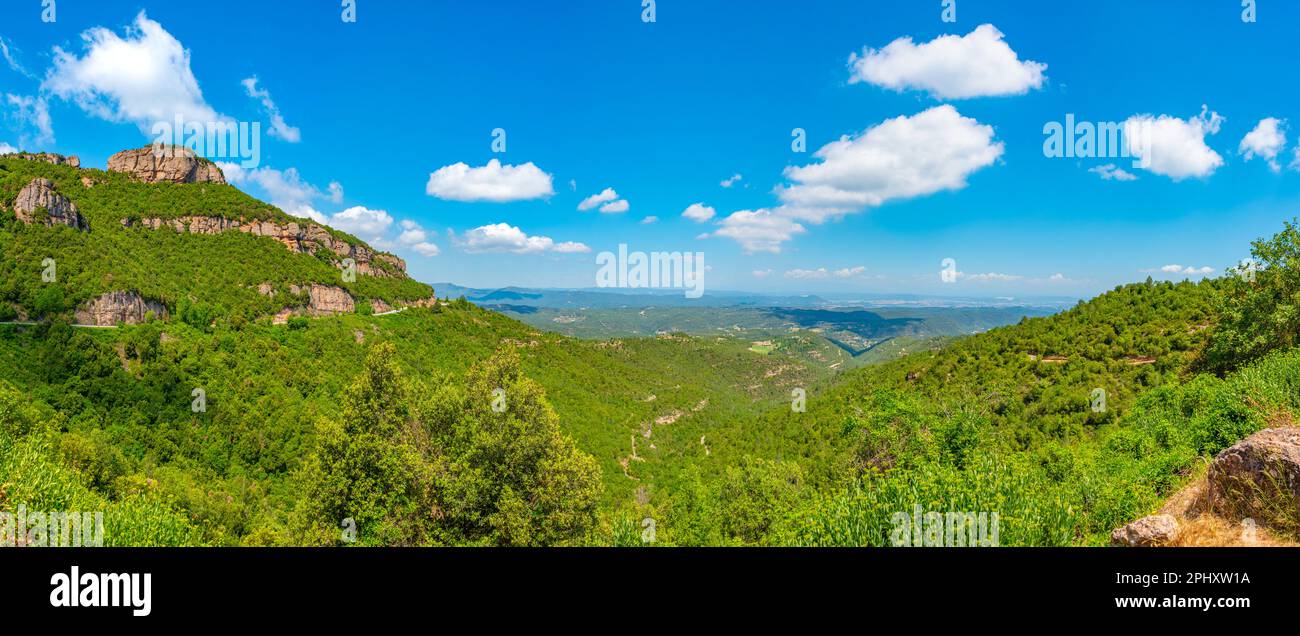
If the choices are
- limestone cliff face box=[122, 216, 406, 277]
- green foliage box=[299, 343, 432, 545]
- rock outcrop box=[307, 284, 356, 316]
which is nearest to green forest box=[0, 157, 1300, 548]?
green foliage box=[299, 343, 432, 545]

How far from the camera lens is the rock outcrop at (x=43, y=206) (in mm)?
53562

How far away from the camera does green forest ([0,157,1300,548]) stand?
11.1m

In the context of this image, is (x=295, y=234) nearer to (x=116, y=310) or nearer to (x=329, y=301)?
(x=329, y=301)

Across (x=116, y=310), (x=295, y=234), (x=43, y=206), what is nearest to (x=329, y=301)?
(x=295, y=234)

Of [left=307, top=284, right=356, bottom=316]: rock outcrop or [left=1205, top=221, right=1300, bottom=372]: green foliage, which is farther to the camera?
[left=307, top=284, right=356, bottom=316]: rock outcrop

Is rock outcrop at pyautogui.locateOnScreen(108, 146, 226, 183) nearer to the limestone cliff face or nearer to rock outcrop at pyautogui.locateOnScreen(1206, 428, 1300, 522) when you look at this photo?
the limestone cliff face

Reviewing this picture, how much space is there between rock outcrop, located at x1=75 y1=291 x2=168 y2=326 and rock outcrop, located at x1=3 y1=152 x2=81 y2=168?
1899 inches

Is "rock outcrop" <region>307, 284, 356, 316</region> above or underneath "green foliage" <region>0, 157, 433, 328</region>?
underneath

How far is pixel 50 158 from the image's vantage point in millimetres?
72625

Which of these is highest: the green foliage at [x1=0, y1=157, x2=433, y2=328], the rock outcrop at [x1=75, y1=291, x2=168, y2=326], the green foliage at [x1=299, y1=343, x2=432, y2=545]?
the green foliage at [x1=0, y1=157, x2=433, y2=328]

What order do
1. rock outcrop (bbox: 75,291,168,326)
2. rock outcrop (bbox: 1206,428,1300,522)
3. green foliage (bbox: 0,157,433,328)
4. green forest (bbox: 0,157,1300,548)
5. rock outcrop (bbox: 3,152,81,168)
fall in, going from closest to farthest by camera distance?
1. rock outcrop (bbox: 1206,428,1300,522)
2. green forest (bbox: 0,157,1300,548)
3. rock outcrop (bbox: 75,291,168,326)
4. green foliage (bbox: 0,157,433,328)
5. rock outcrop (bbox: 3,152,81,168)

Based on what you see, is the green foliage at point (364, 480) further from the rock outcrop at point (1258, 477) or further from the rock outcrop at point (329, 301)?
the rock outcrop at point (329, 301)

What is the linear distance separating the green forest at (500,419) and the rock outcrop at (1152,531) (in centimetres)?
94
